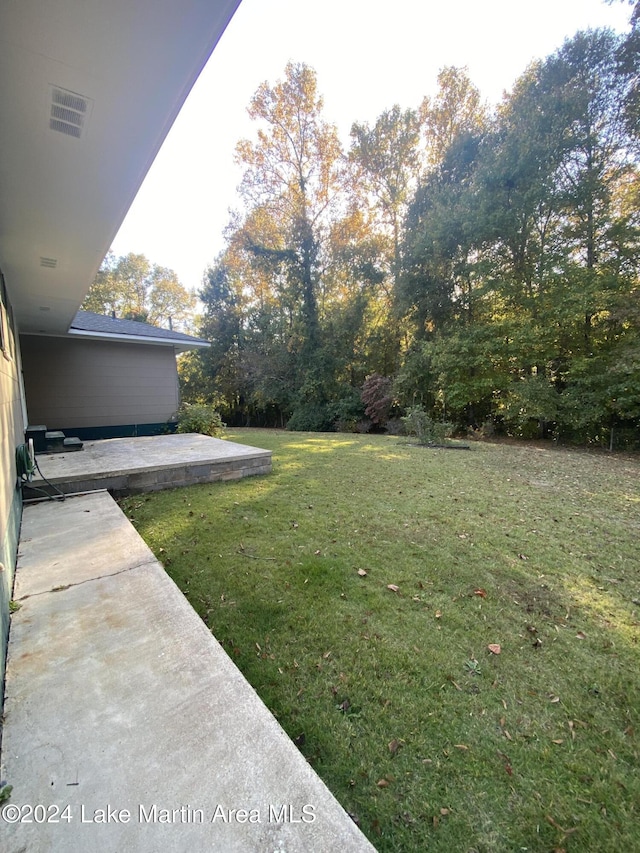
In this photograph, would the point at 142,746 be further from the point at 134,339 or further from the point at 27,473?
the point at 134,339

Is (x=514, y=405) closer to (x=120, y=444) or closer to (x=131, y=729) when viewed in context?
(x=120, y=444)

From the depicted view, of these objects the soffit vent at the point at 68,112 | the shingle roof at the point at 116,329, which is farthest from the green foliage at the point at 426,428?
the soffit vent at the point at 68,112

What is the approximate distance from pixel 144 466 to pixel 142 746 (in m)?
4.01

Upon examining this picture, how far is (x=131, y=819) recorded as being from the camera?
0.99 m

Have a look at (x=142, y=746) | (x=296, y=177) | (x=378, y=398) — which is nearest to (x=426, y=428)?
(x=378, y=398)

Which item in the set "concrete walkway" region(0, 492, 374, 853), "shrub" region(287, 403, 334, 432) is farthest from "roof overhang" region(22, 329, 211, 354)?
"concrete walkway" region(0, 492, 374, 853)

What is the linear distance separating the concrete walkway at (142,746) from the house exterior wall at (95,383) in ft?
26.4

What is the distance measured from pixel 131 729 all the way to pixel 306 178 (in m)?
19.8

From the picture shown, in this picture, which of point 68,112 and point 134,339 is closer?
point 68,112

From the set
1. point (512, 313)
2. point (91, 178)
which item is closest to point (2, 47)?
point (91, 178)

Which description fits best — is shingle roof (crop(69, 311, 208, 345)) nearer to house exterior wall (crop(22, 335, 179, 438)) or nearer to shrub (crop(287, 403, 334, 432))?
house exterior wall (crop(22, 335, 179, 438))

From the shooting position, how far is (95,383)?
348 inches

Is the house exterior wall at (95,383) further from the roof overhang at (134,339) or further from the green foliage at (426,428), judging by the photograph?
the green foliage at (426,428)

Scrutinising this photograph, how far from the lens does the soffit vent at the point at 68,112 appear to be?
1.96 metres
